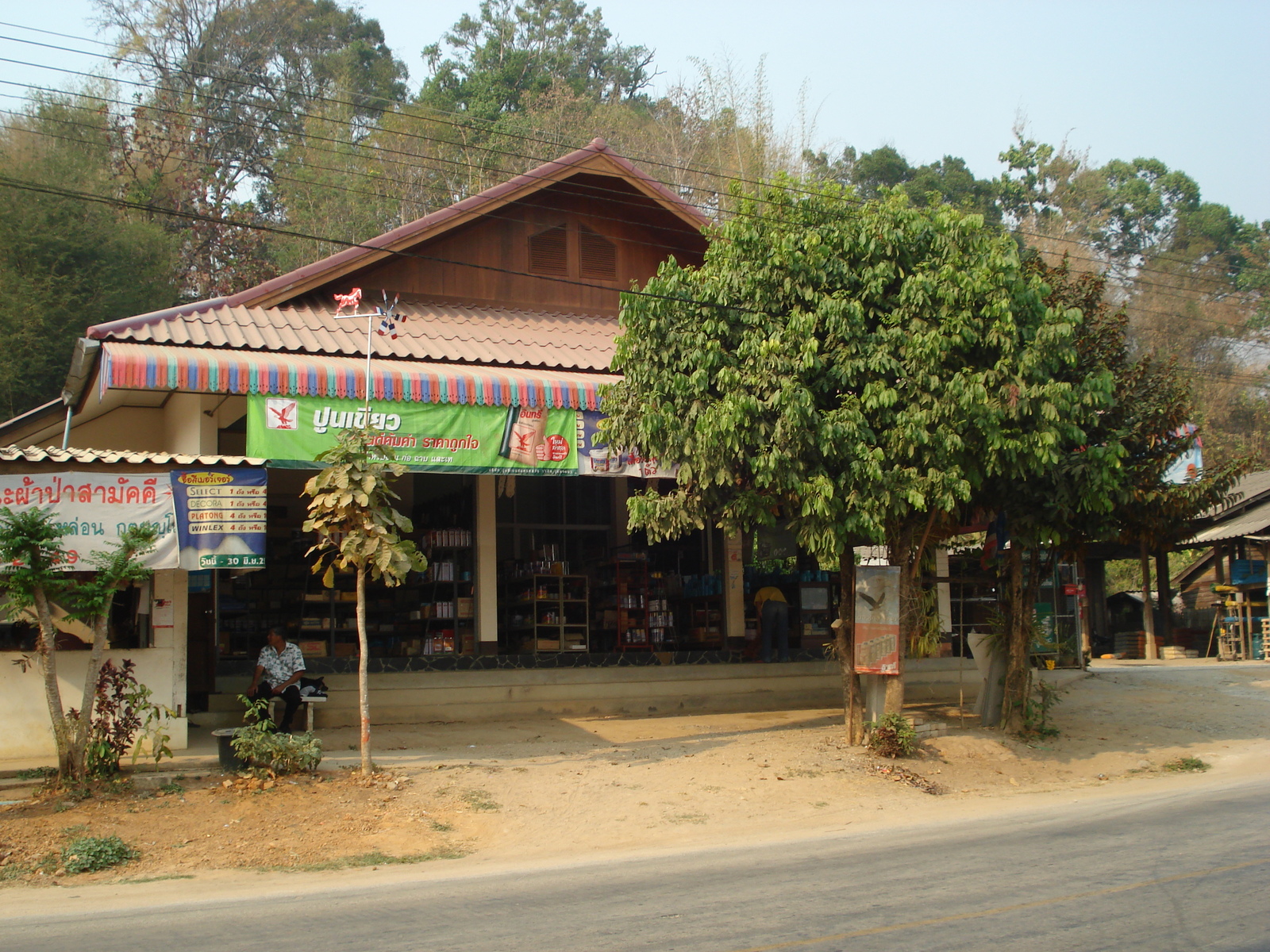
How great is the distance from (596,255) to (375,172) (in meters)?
22.0

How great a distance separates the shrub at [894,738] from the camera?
13000 millimetres

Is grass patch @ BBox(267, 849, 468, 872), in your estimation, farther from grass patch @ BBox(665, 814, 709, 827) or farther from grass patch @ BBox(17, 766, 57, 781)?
grass patch @ BBox(17, 766, 57, 781)

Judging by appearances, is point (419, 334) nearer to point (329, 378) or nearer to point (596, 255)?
point (329, 378)

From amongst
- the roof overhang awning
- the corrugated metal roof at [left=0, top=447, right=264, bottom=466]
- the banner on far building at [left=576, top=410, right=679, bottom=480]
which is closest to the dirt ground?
the corrugated metal roof at [left=0, top=447, right=264, bottom=466]

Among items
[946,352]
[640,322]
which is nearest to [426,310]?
[640,322]

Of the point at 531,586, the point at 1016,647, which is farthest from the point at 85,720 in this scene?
the point at 1016,647

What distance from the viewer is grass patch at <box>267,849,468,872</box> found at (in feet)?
29.2

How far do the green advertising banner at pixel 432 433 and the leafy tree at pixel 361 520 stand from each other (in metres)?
1.09

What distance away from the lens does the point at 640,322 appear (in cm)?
1315

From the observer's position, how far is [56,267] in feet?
93.2

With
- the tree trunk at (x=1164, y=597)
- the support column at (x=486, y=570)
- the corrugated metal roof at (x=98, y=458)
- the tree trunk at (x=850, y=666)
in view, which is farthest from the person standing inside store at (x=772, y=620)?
the tree trunk at (x=1164, y=597)

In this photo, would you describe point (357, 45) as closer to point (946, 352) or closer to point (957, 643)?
point (957, 643)

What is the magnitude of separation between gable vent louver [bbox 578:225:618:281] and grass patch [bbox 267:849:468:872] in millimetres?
11317

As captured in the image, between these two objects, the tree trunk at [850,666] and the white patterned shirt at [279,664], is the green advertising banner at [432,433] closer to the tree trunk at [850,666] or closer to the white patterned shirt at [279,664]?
the white patterned shirt at [279,664]
